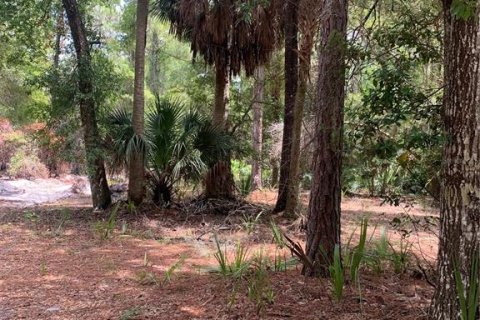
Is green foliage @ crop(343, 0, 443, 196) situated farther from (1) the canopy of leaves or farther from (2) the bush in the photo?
(2) the bush

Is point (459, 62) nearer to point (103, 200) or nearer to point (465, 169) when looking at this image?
point (465, 169)

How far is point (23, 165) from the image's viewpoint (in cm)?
2095

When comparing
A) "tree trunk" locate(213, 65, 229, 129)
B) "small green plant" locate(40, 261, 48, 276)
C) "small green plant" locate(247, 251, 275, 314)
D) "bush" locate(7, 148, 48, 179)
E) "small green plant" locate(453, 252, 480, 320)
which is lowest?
"small green plant" locate(40, 261, 48, 276)

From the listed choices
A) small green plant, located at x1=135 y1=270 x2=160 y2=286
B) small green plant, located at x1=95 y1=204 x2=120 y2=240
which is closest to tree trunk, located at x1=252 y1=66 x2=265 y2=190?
small green plant, located at x1=95 y1=204 x2=120 y2=240

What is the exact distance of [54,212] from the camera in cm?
1100

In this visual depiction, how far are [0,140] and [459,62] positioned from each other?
23.0 metres

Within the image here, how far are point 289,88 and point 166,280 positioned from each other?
6.36m

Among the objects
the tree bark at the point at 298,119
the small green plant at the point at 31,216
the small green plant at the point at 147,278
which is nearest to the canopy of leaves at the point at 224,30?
the tree bark at the point at 298,119

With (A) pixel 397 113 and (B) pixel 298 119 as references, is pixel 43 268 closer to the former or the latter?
(A) pixel 397 113

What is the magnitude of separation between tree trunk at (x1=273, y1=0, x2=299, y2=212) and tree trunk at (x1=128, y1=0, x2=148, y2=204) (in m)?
3.13

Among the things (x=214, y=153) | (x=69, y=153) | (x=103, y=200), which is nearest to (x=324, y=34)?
(x=214, y=153)

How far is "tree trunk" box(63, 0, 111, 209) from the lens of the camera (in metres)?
9.86

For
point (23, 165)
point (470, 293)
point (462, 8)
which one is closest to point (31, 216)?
point (470, 293)

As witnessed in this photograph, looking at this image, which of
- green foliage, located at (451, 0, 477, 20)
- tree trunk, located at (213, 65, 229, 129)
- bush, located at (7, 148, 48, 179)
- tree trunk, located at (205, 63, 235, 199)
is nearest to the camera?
green foliage, located at (451, 0, 477, 20)
